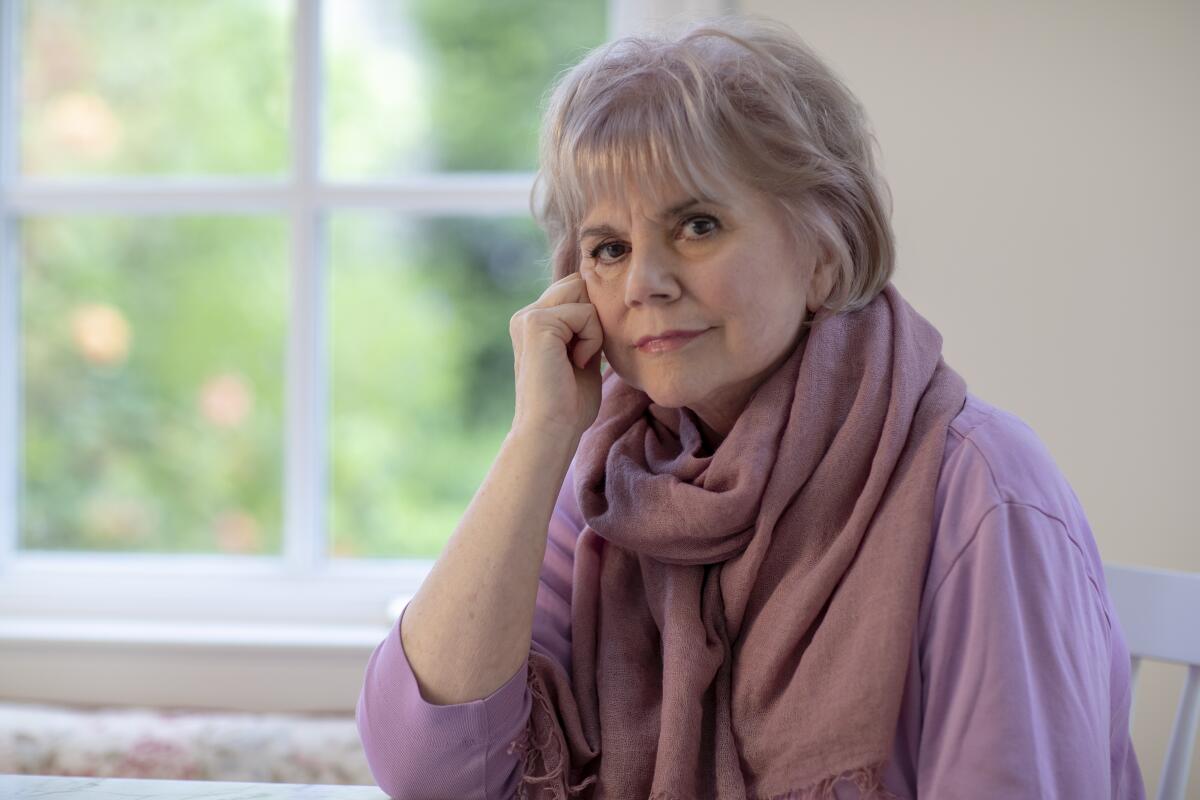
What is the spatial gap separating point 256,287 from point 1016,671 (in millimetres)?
1877

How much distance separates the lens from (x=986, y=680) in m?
0.96

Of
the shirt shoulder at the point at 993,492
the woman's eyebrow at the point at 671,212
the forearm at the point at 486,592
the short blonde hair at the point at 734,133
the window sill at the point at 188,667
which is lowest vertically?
the window sill at the point at 188,667

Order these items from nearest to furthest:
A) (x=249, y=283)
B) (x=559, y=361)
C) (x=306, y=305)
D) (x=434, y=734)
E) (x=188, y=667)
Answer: (x=434, y=734) < (x=559, y=361) < (x=188, y=667) < (x=306, y=305) < (x=249, y=283)

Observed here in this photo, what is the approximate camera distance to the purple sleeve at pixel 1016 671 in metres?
0.94

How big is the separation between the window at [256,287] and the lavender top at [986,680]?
1.16m

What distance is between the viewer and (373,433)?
2395mm

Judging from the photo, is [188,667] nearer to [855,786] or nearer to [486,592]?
[486,592]

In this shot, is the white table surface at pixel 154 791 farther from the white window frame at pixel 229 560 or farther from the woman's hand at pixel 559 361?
the white window frame at pixel 229 560

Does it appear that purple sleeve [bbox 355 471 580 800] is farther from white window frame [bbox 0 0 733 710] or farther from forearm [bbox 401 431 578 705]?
white window frame [bbox 0 0 733 710]

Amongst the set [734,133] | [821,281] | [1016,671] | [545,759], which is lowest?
[545,759]

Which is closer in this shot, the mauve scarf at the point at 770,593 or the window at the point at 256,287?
the mauve scarf at the point at 770,593

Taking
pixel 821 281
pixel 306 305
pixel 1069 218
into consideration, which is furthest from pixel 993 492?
pixel 306 305

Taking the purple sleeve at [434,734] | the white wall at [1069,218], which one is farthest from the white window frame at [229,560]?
the purple sleeve at [434,734]

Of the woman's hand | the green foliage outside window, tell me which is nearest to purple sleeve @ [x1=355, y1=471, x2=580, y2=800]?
the woman's hand
